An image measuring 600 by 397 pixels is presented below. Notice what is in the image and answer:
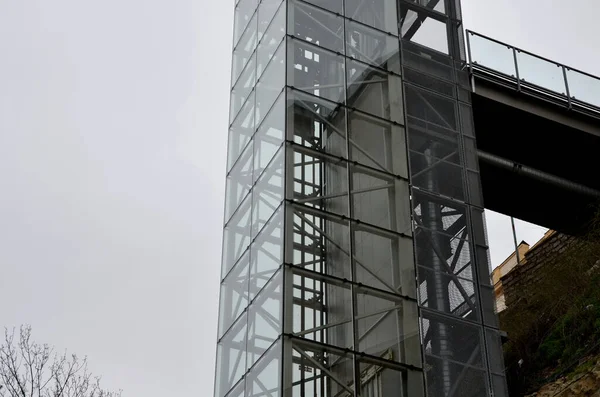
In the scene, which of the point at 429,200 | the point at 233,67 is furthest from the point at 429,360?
the point at 233,67

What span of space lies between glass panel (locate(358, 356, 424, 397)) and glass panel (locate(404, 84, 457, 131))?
5.51 metres

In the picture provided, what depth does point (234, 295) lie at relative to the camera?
20188 mm

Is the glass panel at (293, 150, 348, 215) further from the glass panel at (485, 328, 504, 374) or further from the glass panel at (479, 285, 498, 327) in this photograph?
the glass panel at (485, 328, 504, 374)

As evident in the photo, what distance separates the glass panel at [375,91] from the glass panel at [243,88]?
7.62 feet

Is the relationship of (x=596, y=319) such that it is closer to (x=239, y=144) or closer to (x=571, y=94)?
(x=571, y=94)

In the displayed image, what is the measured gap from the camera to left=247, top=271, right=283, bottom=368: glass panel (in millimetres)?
18250

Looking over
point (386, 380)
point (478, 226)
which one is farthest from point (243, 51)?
point (386, 380)

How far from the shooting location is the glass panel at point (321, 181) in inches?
781

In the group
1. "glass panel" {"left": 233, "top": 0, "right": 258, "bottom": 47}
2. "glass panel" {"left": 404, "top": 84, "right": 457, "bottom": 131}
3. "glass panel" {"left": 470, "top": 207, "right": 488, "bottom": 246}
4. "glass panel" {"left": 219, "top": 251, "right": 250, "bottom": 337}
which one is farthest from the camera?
"glass panel" {"left": 233, "top": 0, "right": 258, "bottom": 47}

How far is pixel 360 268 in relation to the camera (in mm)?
19219

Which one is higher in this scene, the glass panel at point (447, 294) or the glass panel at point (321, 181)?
the glass panel at point (321, 181)

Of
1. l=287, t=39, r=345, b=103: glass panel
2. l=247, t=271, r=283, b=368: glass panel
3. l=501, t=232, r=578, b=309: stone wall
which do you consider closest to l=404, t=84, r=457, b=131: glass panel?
l=287, t=39, r=345, b=103: glass panel

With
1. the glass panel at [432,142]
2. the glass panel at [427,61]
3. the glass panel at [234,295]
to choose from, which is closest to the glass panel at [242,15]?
the glass panel at [427,61]

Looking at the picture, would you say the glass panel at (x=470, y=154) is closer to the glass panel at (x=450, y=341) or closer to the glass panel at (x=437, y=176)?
the glass panel at (x=437, y=176)
